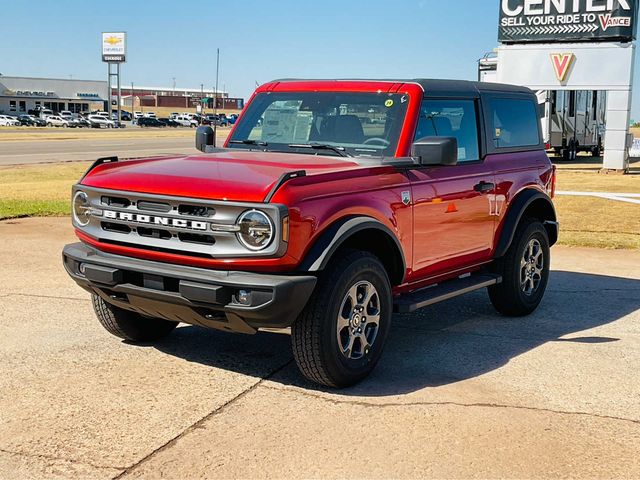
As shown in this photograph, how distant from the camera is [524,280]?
23.6ft

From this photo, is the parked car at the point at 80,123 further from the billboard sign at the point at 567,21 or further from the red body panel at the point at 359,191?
the red body panel at the point at 359,191

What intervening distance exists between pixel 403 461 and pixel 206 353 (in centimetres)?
223

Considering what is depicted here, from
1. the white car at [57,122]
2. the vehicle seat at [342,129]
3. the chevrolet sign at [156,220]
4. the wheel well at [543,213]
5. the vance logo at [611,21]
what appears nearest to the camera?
the chevrolet sign at [156,220]

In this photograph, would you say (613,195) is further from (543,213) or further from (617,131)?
(543,213)

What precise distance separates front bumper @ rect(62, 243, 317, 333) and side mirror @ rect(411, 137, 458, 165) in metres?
1.37

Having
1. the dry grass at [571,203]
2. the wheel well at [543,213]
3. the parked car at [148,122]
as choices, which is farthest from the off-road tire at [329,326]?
the parked car at [148,122]

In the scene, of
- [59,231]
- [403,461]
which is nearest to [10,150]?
[59,231]

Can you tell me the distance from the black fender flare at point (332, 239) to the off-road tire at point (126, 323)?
1785 millimetres

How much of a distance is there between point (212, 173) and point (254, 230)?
0.63 m

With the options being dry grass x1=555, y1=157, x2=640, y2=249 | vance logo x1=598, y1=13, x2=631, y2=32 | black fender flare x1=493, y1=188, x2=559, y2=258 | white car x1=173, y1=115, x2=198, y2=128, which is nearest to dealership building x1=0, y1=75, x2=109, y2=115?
white car x1=173, y1=115, x2=198, y2=128

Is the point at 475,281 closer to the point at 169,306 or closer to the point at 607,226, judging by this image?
the point at 169,306

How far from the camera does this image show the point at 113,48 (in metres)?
121

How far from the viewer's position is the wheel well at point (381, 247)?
5.18 meters

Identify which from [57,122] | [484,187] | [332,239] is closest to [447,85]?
[484,187]
